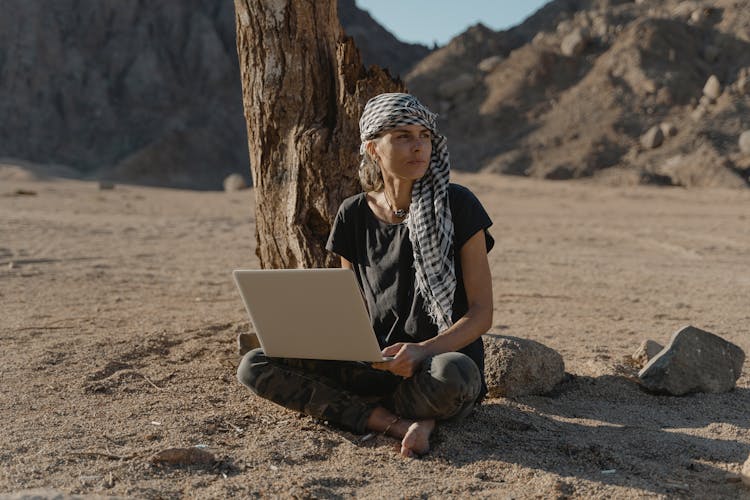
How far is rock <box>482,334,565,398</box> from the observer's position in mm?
3891

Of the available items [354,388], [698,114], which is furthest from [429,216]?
[698,114]

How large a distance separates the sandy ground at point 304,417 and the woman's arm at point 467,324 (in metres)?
0.35

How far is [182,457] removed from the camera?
2812 mm

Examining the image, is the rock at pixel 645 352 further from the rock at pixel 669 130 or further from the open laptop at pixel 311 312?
the rock at pixel 669 130

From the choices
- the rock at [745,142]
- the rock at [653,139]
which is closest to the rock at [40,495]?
the rock at [745,142]

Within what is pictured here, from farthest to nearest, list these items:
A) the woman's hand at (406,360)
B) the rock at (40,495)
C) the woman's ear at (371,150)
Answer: the woman's ear at (371,150), the woman's hand at (406,360), the rock at (40,495)

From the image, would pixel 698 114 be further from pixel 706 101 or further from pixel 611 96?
pixel 611 96

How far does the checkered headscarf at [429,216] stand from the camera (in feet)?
9.91

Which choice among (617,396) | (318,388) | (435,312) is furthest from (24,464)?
(617,396)

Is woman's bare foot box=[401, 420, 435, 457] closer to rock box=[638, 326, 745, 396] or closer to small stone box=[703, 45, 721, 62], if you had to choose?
rock box=[638, 326, 745, 396]

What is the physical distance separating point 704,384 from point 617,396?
0.43 metres

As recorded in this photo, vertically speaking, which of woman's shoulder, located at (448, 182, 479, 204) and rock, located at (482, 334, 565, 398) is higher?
woman's shoulder, located at (448, 182, 479, 204)

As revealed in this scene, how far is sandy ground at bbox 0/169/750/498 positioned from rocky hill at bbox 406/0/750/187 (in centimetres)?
1107

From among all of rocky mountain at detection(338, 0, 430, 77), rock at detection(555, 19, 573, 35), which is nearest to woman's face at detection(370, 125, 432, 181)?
rock at detection(555, 19, 573, 35)
